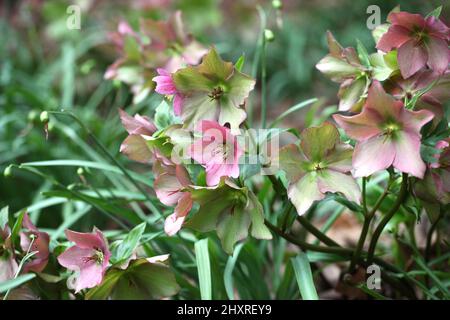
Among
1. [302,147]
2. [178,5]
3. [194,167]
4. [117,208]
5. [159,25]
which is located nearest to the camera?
[302,147]

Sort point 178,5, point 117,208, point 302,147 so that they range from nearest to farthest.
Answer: point 302,147
point 117,208
point 178,5

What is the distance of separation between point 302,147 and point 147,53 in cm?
58

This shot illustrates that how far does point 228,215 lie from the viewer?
2.89 feet

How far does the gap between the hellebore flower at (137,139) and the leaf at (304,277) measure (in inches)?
11.4

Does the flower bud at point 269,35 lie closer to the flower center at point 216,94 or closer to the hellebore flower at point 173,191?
the flower center at point 216,94

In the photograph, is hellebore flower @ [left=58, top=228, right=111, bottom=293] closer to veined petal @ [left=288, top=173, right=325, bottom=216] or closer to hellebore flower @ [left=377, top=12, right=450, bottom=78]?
veined petal @ [left=288, top=173, right=325, bottom=216]

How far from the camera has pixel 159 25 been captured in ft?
4.27

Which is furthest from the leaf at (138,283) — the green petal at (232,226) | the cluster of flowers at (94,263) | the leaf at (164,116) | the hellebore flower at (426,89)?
the hellebore flower at (426,89)

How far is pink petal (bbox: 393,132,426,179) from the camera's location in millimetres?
763

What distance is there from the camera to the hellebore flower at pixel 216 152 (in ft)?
2.67

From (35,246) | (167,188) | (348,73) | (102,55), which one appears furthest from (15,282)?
(102,55)
